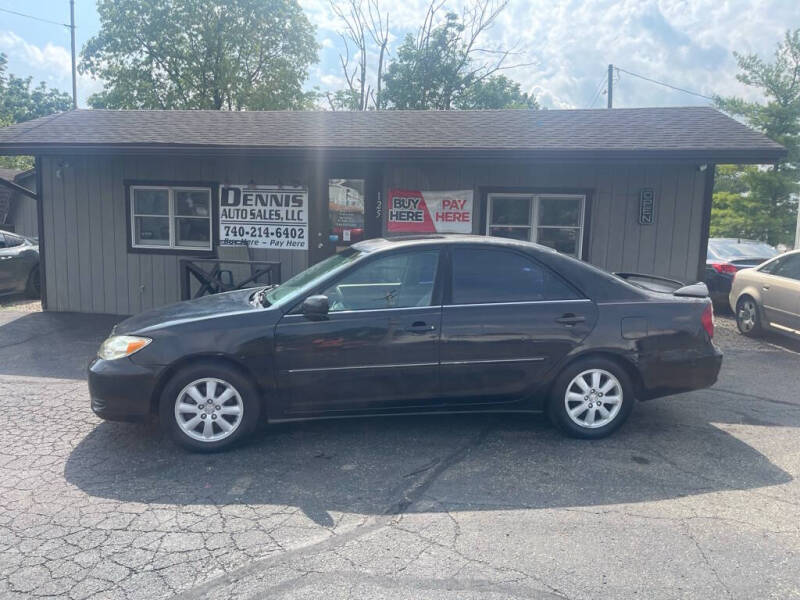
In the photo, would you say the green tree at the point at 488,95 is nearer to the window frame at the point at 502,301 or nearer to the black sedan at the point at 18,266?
the black sedan at the point at 18,266

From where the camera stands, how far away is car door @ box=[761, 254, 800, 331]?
8242 mm

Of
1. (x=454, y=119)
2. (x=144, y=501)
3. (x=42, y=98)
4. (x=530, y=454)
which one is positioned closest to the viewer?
(x=144, y=501)

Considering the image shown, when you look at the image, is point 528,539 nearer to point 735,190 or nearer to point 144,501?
point 144,501

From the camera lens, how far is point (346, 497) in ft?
12.8

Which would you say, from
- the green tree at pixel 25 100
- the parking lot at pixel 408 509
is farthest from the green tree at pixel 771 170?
the green tree at pixel 25 100

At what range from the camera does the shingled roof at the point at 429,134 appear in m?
8.24

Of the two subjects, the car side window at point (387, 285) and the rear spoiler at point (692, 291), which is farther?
the rear spoiler at point (692, 291)

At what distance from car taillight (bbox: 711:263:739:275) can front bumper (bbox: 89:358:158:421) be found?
9595 mm

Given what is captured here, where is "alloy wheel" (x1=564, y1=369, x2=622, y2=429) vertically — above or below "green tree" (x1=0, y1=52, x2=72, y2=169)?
below

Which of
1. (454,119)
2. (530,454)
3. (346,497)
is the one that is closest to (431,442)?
(530,454)

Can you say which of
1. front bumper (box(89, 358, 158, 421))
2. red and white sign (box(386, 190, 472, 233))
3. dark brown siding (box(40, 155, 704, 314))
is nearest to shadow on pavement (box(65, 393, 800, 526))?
front bumper (box(89, 358, 158, 421))

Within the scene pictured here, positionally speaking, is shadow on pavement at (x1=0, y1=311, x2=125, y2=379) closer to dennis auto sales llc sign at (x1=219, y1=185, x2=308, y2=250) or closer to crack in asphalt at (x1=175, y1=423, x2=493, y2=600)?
dennis auto sales llc sign at (x1=219, y1=185, x2=308, y2=250)

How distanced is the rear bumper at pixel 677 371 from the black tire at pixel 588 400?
0.16m

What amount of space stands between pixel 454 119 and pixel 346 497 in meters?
8.16
